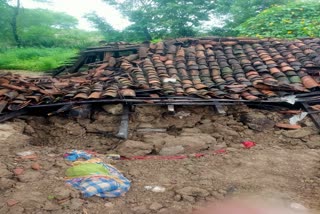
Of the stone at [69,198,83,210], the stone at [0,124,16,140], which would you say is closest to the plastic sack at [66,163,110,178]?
the stone at [69,198,83,210]

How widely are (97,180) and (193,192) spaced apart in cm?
127

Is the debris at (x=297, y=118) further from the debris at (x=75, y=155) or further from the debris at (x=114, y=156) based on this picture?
the debris at (x=75, y=155)

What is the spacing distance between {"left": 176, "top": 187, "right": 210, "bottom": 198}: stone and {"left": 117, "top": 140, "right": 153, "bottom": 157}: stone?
152 centimetres

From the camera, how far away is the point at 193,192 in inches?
163

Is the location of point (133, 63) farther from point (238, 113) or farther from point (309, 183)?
point (309, 183)

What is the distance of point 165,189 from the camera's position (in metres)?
4.27

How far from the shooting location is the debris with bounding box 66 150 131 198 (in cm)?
389

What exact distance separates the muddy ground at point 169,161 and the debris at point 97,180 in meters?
0.10

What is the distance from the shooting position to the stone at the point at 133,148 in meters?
5.55

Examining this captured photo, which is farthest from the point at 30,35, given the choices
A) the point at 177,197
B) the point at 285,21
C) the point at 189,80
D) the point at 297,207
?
the point at 297,207

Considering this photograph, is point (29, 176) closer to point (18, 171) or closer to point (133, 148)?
point (18, 171)

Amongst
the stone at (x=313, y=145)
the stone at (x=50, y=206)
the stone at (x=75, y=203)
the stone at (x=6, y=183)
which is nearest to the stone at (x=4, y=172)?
the stone at (x=6, y=183)

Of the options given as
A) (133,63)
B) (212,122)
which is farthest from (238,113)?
(133,63)

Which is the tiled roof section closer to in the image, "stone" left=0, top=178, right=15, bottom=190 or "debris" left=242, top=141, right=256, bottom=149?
"debris" left=242, top=141, right=256, bottom=149
